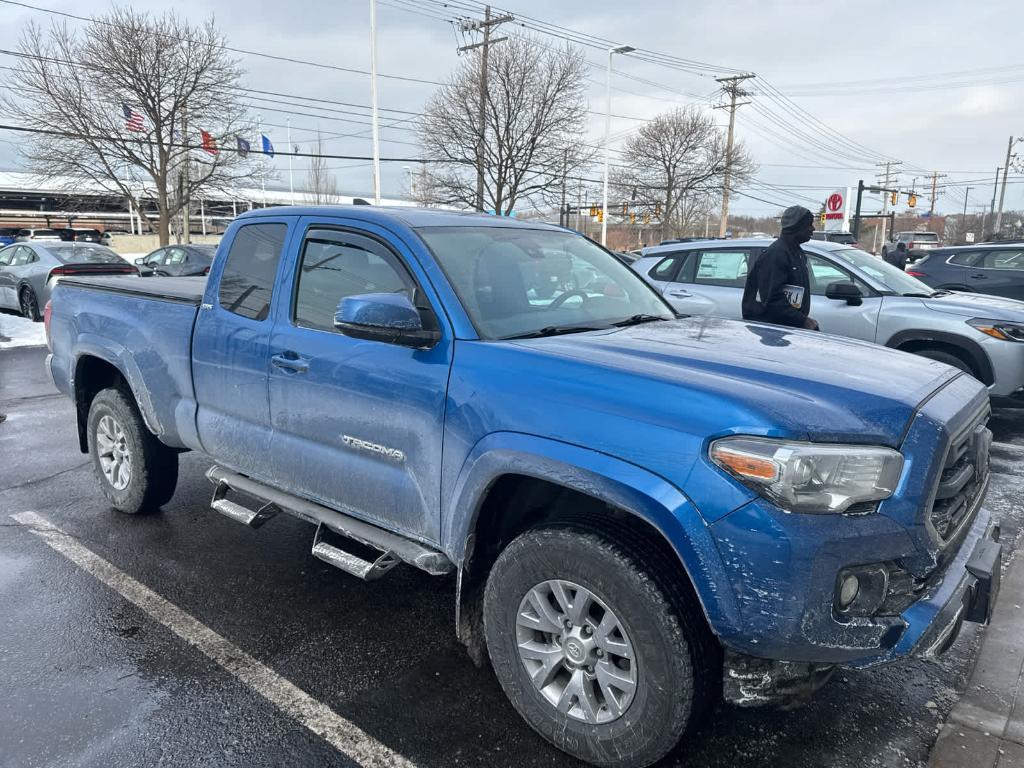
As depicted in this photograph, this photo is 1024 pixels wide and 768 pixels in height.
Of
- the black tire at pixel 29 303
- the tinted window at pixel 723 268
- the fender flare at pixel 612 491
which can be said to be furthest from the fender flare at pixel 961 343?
the black tire at pixel 29 303

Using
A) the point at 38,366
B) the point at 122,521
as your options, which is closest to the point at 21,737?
the point at 122,521

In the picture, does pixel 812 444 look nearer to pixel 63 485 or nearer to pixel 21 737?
pixel 21 737

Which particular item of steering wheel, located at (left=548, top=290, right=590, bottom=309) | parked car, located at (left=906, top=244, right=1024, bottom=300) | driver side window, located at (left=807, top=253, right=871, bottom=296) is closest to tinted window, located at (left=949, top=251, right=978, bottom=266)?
parked car, located at (left=906, top=244, right=1024, bottom=300)

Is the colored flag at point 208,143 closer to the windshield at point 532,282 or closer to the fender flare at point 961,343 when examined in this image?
the fender flare at point 961,343

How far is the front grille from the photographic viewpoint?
89.0 inches

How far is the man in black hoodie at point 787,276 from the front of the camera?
5.55m

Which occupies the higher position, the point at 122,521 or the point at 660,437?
the point at 660,437

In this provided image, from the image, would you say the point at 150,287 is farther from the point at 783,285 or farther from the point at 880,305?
the point at 880,305

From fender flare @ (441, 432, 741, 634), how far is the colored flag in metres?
25.2

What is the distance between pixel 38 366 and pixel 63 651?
329 inches

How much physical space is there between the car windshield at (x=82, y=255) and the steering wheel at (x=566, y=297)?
43.3 feet

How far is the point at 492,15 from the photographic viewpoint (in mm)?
28875

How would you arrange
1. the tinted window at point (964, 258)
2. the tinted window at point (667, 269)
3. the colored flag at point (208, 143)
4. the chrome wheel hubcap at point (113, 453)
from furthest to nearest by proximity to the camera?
the colored flag at point (208, 143), the tinted window at point (964, 258), the tinted window at point (667, 269), the chrome wheel hubcap at point (113, 453)

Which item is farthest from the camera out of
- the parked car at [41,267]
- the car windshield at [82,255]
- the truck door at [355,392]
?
the car windshield at [82,255]
